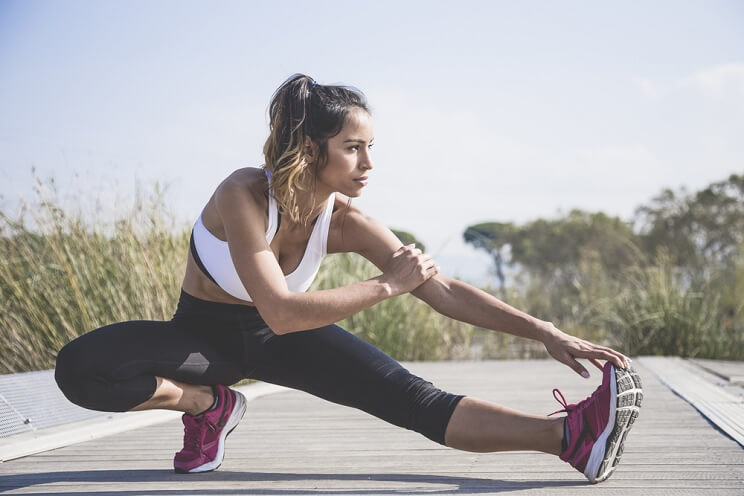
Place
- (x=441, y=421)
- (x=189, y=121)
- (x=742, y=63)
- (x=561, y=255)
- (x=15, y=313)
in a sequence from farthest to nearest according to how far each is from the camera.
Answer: (x=561, y=255)
(x=742, y=63)
(x=189, y=121)
(x=15, y=313)
(x=441, y=421)

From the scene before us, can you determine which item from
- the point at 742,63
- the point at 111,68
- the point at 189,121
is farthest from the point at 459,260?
the point at 742,63

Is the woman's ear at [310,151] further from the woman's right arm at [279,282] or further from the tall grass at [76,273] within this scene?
the tall grass at [76,273]

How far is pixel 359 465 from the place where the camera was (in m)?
2.32

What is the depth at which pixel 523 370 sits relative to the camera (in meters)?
5.45

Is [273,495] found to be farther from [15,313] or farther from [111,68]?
[111,68]

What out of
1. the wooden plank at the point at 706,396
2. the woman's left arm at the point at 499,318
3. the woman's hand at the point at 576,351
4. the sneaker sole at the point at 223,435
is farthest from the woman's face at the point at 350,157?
the wooden plank at the point at 706,396

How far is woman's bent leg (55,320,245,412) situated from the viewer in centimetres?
212

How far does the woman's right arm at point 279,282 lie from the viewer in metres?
1.96

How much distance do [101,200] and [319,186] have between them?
3312 millimetres

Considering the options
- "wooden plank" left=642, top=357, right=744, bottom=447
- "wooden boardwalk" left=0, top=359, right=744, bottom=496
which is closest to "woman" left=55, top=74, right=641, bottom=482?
"wooden boardwalk" left=0, top=359, right=744, bottom=496

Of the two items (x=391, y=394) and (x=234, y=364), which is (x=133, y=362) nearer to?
(x=234, y=364)

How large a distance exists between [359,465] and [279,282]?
25.0 inches

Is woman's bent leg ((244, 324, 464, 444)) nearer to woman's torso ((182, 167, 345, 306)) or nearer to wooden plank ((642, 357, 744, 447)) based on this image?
woman's torso ((182, 167, 345, 306))

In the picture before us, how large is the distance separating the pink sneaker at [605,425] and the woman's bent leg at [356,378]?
323 mm
